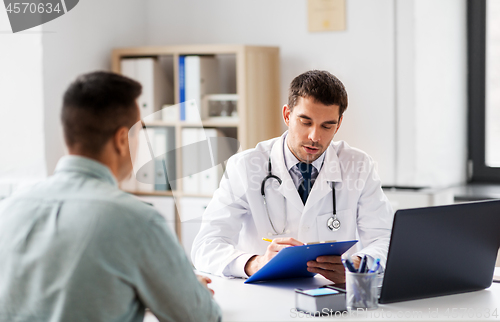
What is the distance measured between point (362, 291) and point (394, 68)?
2117mm

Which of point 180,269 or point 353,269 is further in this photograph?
point 353,269

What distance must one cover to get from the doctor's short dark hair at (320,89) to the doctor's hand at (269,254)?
55cm

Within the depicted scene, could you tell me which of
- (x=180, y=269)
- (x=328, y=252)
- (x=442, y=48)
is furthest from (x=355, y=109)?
(x=180, y=269)

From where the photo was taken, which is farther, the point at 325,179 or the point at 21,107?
the point at 21,107

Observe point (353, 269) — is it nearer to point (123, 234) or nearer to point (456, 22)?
point (123, 234)

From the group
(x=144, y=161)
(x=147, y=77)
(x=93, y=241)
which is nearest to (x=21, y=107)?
(x=147, y=77)

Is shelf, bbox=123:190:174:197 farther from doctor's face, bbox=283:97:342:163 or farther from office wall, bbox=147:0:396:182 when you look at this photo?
doctor's face, bbox=283:97:342:163

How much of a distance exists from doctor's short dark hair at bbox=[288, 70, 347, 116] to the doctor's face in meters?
0.02

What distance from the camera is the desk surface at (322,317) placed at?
1.29 m

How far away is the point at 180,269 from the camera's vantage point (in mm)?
1064

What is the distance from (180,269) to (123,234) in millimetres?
134

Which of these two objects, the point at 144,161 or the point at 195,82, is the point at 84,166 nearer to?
the point at 144,161

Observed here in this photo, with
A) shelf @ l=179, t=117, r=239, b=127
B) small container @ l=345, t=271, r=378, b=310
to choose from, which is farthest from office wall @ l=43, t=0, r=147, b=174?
small container @ l=345, t=271, r=378, b=310

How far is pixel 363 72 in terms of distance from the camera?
10.8 feet
